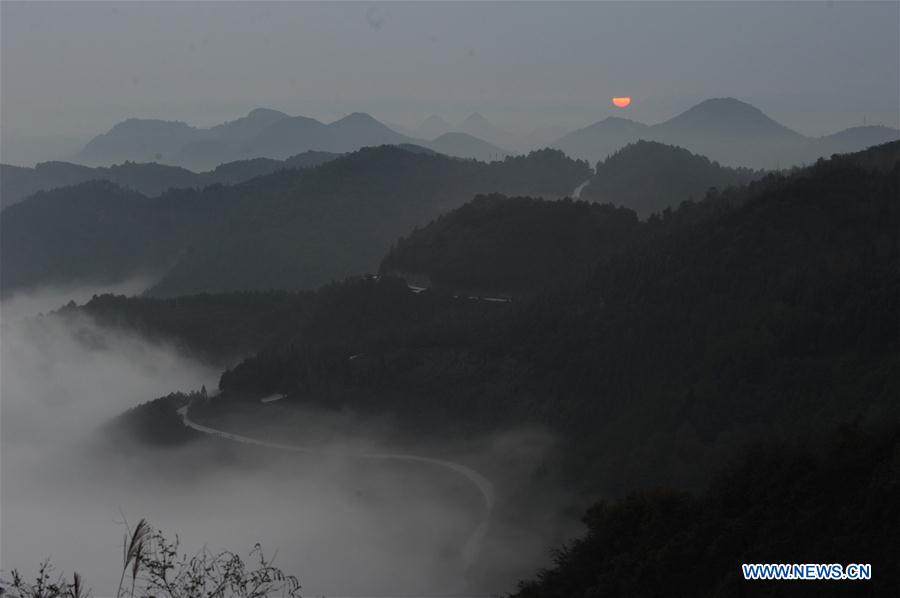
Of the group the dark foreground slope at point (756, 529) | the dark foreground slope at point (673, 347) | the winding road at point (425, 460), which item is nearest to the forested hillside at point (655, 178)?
the dark foreground slope at point (673, 347)

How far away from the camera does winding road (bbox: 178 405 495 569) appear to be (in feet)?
196

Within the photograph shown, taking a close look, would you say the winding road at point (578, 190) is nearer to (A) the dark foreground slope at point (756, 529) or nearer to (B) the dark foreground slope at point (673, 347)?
(B) the dark foreground slope at point (673, 347)

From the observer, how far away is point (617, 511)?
36.6 m

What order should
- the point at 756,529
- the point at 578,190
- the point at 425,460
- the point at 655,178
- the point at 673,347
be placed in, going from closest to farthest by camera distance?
the point at 756,529
the point at 673,347
the point at 425,460
the point at 655,178
the point at 578,190

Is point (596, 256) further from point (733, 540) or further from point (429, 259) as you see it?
point (733, 540)

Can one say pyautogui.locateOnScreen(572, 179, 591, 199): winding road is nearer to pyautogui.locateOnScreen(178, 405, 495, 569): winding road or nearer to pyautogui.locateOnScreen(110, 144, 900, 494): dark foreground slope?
pyautogui.locateOnScreen(110, 144, 900, 494): dark foreground slope

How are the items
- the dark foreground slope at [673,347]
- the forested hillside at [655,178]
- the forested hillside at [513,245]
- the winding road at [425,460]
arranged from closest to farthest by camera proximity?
1. the winding road at [425,460]
2. the dark foreground slope at [673,347]
3. the forested hillside at [513,245]
4. the forested hillside at [655,178]

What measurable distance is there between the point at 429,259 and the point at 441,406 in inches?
1743

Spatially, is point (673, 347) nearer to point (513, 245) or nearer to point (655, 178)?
point (513, 245)

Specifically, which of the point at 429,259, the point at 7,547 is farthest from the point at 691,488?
the point at 429,259

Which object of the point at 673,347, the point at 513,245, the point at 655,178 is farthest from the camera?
the point at 655,178

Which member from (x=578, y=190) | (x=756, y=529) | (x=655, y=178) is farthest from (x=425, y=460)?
(x=578, y=190)

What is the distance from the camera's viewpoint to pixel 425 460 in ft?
253

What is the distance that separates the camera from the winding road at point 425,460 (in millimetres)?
59781
